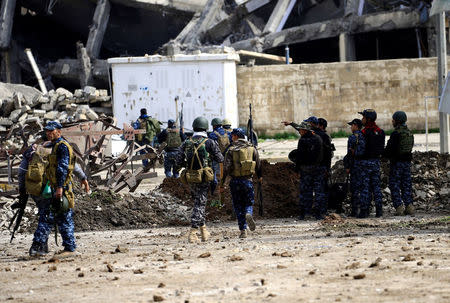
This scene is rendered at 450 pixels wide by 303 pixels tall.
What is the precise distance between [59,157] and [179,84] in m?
18.3

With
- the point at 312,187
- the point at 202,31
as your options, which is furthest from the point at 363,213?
the point at 202,31

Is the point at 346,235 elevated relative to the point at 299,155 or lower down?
lower down

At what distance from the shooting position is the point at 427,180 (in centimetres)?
1514

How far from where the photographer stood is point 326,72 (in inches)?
1142

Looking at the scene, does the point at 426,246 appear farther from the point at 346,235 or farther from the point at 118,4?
the point at 118,4

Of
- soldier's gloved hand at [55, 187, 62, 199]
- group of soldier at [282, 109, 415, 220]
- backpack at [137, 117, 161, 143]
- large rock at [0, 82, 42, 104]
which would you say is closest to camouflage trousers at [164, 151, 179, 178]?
backpack at [137, 117, 161, 143]

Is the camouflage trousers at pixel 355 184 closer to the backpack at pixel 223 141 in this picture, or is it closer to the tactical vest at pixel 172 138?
the backpack at pixel 223 141

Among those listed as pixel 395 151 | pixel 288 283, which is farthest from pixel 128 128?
pixel 288 283

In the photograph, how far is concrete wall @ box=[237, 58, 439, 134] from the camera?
28.8 metres

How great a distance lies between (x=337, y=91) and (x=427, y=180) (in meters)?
14.2

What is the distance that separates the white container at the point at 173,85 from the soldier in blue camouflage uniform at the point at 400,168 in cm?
1444

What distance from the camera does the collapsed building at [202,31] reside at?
112 feet

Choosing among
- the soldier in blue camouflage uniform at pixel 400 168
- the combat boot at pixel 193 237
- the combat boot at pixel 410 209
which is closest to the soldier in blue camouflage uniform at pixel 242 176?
the combat boot at pixel 193 237

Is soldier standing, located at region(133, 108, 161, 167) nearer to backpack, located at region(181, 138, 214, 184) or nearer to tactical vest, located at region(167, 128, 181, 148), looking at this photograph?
tactical vest, located at region(167, 128, 181, 148)
